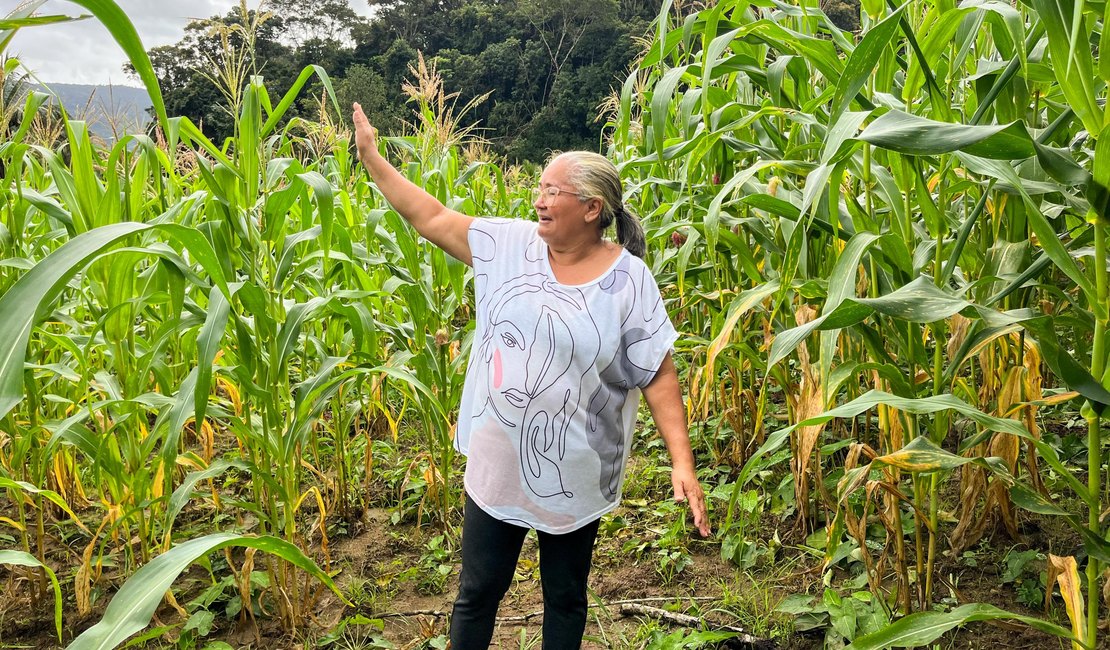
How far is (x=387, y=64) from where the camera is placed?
124 feet

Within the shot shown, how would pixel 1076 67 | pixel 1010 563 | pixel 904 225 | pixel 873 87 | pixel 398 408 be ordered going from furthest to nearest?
pixel 398 408 → pixel 1010 563 → pixel 873 87 → pixel 904 225 → pixel 1076 67

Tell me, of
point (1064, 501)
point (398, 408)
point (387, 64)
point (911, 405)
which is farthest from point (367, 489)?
point (387, 64)

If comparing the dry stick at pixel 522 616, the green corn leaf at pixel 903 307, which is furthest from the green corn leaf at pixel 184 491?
the green corn leaf at pixel 903 307

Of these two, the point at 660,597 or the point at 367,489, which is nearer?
the point at 660,597

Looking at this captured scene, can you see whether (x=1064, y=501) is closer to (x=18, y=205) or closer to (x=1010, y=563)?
(x=1010, y=563)

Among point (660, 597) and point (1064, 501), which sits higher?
point (1064, 501)

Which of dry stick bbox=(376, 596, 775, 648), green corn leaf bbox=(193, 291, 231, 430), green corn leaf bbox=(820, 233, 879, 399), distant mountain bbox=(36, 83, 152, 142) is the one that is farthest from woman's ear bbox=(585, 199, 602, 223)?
distant mountain bbox=(36, 83, 152, 142)

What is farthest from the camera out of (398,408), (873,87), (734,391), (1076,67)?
(398,408)

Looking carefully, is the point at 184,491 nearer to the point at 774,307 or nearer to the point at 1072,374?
the point at 774,307

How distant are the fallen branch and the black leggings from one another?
45cm

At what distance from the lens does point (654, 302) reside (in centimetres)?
200

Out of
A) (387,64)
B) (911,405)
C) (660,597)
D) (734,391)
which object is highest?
(387,64)

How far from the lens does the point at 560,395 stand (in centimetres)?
190

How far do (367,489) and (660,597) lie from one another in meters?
1.36
